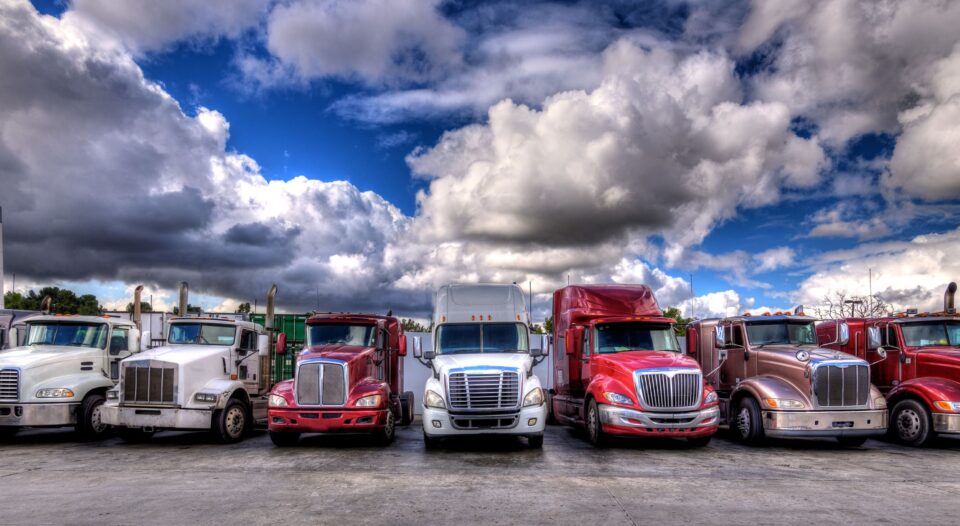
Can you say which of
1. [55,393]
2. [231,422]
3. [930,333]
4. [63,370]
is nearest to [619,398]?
[930,333]

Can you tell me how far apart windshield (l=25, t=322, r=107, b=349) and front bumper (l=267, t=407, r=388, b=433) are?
544 cm

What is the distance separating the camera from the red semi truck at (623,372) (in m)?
13.1

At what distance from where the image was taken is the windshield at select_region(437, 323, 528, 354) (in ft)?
47.9

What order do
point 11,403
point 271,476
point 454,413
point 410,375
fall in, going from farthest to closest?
point 410,375, point 11,403, point 454,413, point 271,476

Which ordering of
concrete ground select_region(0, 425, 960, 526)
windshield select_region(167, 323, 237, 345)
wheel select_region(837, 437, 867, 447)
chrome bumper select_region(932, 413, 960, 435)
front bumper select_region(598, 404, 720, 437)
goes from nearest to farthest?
concrete ground select_region(0, 425, 960, 526), front bumper select_region(598, 404, 720, 437), chrome bumper select_region(932, 413, 960, 435), wheel select_region(837, 437, 867, 447), windshield select_region(167, 323, 237, 345)

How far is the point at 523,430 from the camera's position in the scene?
503 inches

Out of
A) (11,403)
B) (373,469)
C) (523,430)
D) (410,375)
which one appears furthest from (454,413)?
(410,375)

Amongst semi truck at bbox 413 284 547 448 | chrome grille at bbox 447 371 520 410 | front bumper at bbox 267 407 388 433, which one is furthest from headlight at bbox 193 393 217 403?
chrome grille at bbox 447 371 520 410

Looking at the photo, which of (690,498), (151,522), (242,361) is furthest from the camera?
(242,361)

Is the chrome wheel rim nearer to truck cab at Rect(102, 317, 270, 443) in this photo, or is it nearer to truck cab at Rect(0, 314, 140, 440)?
truck cab at Rect(102, 317, 270, 443)

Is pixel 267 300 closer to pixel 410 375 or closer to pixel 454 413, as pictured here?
pixel 454 413

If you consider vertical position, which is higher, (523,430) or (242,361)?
(242,361)

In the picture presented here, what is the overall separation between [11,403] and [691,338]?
47.5ft

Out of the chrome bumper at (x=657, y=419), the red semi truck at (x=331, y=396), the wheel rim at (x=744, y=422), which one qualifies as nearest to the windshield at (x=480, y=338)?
the red semi truck at (x=331, y=396)
